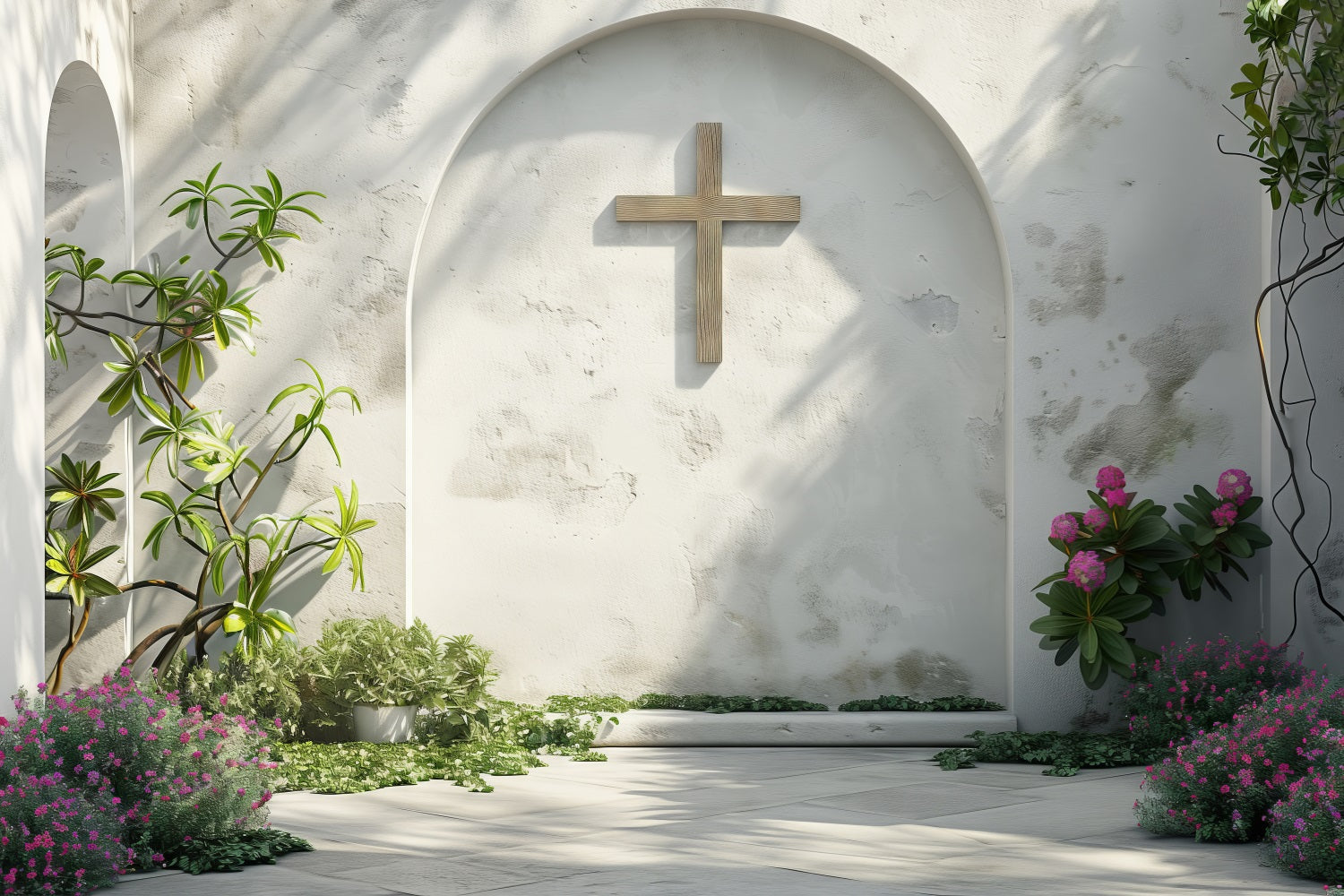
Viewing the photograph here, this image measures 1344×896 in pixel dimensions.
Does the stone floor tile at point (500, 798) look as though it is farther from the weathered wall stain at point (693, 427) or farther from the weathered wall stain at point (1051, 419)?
the weathered wall stain at point (1051, 419)

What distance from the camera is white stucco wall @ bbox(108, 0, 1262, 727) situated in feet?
17.5

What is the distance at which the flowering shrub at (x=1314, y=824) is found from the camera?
3.03 m

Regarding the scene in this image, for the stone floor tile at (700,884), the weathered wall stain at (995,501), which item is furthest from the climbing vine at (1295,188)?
the stone floor tile at (700,884)

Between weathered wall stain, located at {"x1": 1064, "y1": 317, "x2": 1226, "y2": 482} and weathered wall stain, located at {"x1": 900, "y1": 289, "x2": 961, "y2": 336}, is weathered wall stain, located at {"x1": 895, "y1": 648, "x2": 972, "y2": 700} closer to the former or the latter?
weathered wall stain, located at {"x1": 1064, "y1": 317, "x2": 1226, "y2": 482}

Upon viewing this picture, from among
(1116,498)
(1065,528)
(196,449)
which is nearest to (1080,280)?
(1116,498)

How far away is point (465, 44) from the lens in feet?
17.7

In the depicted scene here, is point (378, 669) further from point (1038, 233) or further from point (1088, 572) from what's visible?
point (1038, 233)

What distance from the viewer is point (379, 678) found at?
4.99 metres

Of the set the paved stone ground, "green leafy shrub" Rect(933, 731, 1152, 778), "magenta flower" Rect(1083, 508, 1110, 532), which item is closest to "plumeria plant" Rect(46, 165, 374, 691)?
the paved stone ground

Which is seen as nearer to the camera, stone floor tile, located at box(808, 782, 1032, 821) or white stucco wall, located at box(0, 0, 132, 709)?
white stucco wall, located at box(0, 0, 132, 709)

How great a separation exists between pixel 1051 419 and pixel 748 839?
2.57 metres

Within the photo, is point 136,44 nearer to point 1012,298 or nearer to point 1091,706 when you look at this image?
point 1012,298

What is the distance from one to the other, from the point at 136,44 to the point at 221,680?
2729 mm

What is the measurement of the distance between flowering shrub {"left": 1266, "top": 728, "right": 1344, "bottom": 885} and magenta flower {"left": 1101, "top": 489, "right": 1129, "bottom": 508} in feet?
5.78
